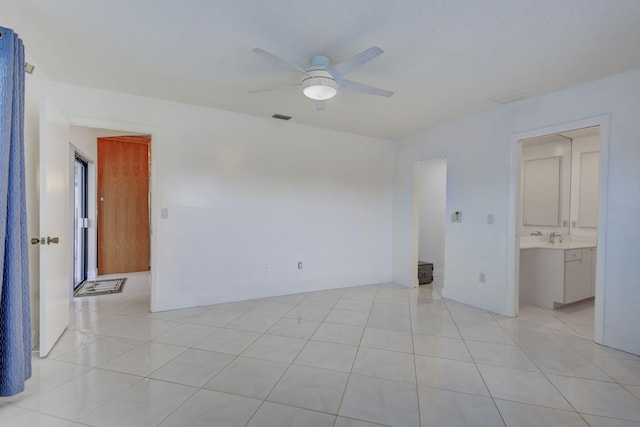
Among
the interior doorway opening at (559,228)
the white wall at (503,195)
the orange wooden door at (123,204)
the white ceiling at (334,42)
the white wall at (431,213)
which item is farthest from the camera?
the white wall at (431,213)

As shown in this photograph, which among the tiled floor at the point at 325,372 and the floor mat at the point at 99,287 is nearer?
the tiled floor at the point at 325,372

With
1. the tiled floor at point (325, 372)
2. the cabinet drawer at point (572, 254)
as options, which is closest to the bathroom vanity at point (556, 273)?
the cabinet drawer at point (572, 254)

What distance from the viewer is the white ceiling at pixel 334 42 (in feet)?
6.28

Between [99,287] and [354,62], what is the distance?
16.3ft

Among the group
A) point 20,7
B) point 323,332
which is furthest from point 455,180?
point 20,7

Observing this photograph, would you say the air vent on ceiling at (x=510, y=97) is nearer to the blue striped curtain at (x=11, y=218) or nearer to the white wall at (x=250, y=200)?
the white wall at (x=250, y=200)

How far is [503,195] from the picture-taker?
3.61 meters

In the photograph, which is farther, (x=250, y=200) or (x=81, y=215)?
(x=81, y=215)

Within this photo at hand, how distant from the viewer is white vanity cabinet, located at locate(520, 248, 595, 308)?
12.3 ft

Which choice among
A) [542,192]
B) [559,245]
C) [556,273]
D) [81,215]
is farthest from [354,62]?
[81,215]

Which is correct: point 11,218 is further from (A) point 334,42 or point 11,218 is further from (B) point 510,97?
(B) point 510,97

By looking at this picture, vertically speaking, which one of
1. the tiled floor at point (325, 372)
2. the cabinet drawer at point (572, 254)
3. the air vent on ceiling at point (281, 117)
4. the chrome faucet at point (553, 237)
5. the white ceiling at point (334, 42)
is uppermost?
the white ceiling at point (334, 42)

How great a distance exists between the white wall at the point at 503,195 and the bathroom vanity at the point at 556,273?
63 cm

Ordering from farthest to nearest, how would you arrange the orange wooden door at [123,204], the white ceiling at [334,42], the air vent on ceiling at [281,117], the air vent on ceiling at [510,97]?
1. the orange wooden door at [123,204]
2. the air vent on ceiling at [281,117]
3. the air vent on ceiling at [510,97]
4. the white ceiling at [334,42]
